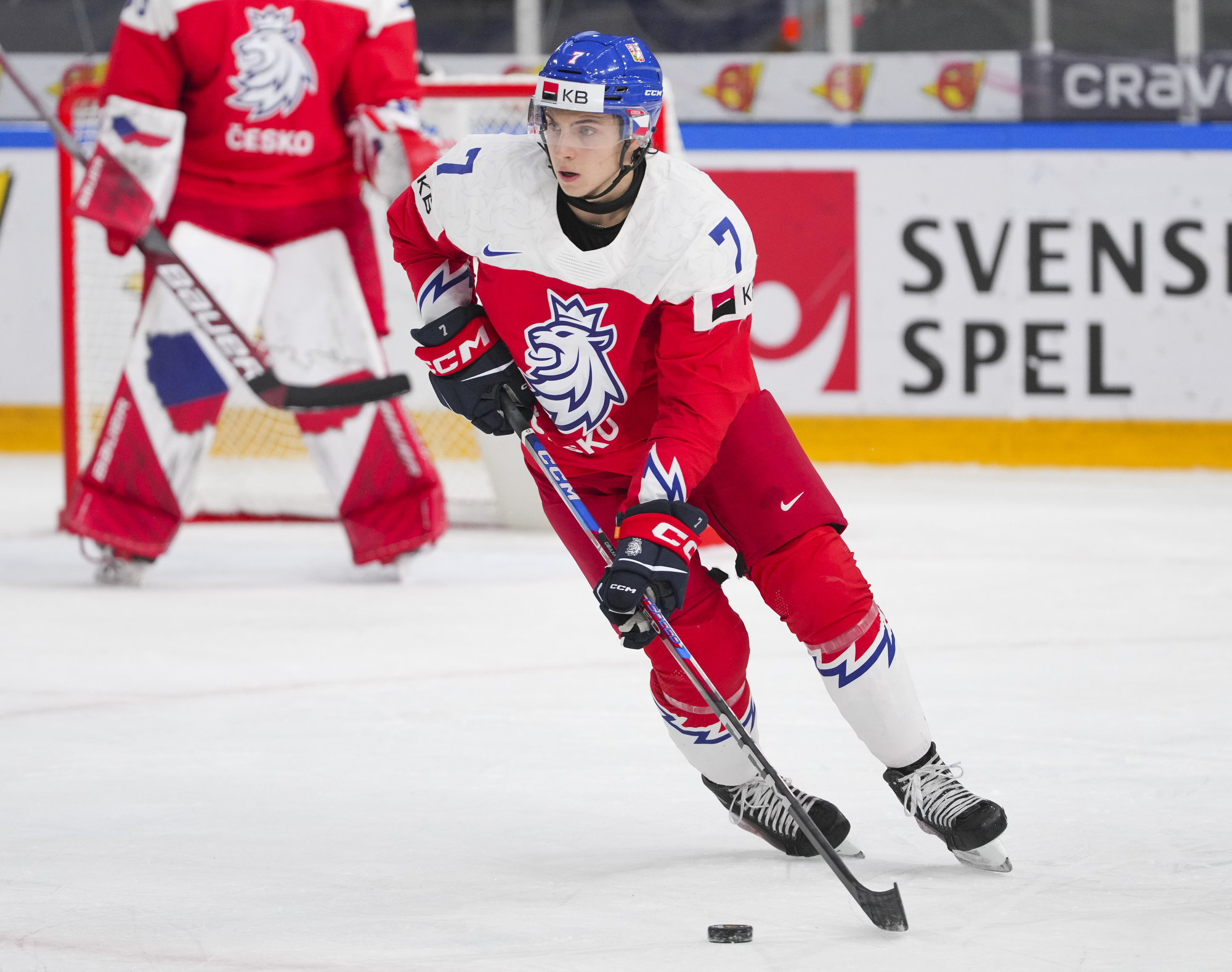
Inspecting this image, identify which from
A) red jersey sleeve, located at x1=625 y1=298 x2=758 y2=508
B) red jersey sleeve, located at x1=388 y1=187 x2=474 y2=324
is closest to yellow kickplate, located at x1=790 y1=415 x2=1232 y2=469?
red jersey sleeve, located at x1=388 y1=187 x2=474 y2=324

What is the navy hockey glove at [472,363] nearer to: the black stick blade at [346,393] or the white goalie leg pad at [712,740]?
the white goalie leg pad at [712,740]

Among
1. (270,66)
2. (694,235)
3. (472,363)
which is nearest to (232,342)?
(270,66)

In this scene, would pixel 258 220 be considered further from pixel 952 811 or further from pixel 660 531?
pixel 952 811

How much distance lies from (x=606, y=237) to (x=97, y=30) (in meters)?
4.60

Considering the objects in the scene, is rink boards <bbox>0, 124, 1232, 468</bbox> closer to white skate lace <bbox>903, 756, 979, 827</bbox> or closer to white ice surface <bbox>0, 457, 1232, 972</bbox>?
white ice surface <bbox>0, 457, 1232, 972</bbox>

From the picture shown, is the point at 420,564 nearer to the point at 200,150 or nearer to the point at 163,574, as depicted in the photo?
the point at 163,574

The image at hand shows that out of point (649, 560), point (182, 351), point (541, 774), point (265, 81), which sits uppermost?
point (265, 81)

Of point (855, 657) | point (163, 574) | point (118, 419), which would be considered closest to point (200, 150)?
point (118, 419)

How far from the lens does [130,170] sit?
3.99 m

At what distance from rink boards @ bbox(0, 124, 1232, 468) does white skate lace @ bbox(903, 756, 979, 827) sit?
3.64 m

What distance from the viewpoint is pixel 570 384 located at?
2.11 meters

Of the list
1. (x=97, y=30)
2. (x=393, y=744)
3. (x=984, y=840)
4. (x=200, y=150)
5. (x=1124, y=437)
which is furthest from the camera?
(x=97, y=30)

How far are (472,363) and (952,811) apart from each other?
2.47 ft

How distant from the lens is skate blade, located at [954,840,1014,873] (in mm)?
2055
